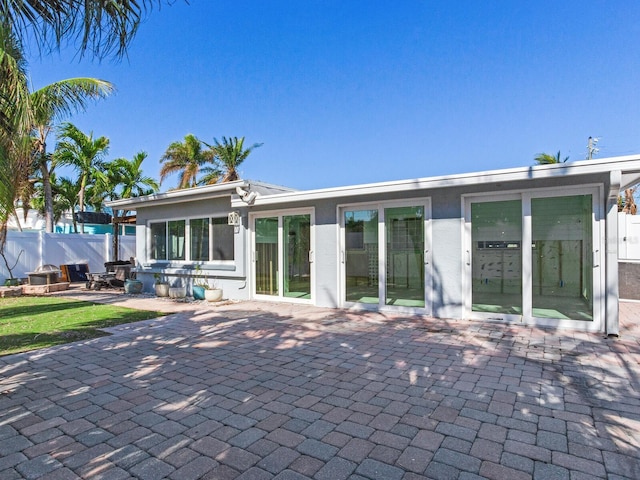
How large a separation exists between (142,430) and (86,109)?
8.28 metres

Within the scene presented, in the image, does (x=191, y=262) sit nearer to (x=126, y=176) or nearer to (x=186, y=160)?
(x=126, y=176)

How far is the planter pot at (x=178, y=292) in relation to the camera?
10117 mm

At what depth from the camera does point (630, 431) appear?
2812 mm

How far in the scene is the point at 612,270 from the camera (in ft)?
18.3

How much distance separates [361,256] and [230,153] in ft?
66.4

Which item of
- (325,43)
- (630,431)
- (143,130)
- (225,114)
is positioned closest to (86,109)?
(325,43)

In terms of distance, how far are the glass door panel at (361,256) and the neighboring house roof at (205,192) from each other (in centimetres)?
258

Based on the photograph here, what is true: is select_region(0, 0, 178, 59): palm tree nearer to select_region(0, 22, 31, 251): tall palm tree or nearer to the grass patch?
select_region(0, 22, 31, 251): tall palm tree

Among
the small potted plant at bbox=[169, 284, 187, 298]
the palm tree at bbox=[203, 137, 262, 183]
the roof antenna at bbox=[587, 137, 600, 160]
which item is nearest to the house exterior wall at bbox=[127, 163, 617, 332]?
the small potted plant at bbox=[169, 284, 187, 298]

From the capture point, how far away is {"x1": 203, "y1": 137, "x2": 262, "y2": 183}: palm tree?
2564 cm

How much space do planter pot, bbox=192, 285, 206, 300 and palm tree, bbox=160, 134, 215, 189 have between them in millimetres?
17806

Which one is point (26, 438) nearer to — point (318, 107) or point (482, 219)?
point (482, 219)

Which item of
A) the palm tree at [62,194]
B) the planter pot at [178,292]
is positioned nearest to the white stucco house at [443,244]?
the planter pot at [178,292]

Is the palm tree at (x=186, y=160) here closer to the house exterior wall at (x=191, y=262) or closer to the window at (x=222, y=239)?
the house exterior wall at (x=191, y=262)
